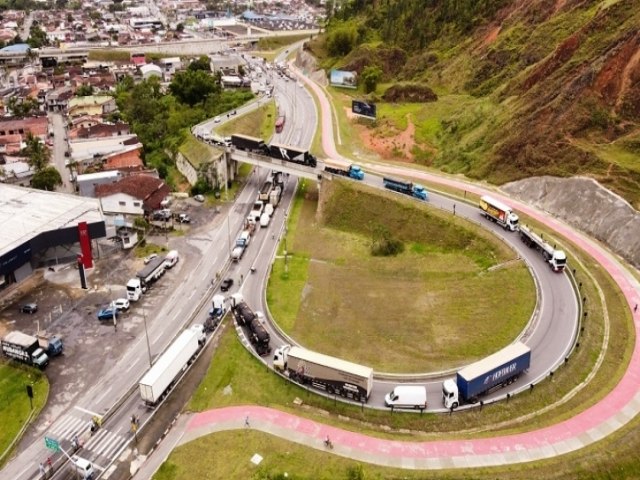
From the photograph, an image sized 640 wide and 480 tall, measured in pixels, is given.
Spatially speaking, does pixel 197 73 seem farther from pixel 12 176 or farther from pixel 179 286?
pixel 179 286

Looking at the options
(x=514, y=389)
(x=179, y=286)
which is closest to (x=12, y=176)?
(x=179, y=286)

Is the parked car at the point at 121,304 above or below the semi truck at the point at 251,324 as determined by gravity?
below

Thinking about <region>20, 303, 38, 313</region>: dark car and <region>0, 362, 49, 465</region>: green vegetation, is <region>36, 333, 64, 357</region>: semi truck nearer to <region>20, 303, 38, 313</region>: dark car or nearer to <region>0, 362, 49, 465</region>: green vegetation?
<region>0, 362, 49, 465</region>: green vegetation

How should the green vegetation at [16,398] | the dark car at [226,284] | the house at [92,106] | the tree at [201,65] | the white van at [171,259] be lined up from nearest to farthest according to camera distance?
the green vegetation at [16,398], the dark car at [226,284], the white van at [171,259], the house at [92,106], the tree at [201,65]

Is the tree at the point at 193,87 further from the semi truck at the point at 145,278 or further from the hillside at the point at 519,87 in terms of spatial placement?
the semi truck at the point at 145,278

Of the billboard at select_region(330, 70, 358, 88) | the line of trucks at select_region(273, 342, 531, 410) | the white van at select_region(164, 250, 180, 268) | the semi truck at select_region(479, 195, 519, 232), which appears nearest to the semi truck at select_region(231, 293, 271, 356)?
the line of trucks at select_region(273, 342, 531, 410)

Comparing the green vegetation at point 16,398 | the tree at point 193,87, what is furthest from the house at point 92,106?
the green vegetation at point 16,398

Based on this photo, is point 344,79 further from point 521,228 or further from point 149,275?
point 149,275
